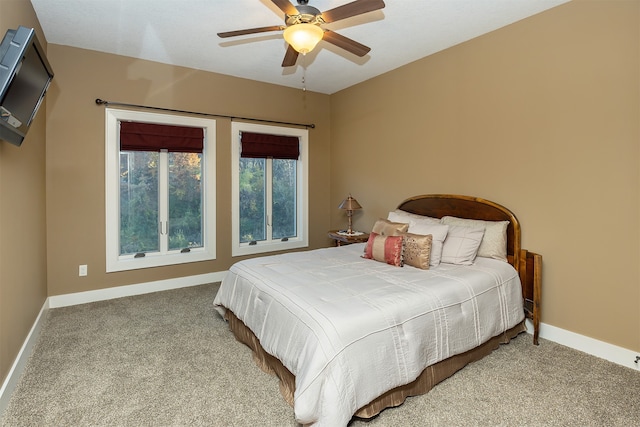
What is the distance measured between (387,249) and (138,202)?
300cm

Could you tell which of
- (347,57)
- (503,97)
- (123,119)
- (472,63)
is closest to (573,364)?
(503,97)

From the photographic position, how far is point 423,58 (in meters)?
3.86

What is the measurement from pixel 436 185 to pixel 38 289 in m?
4.06

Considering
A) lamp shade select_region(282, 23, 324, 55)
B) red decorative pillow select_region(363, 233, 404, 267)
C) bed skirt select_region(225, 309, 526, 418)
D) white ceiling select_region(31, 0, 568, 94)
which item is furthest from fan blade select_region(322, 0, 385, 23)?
bed skirt select_region(225, 309, 526, 418)

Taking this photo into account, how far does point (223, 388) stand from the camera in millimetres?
2184

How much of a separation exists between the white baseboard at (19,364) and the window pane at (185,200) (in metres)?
1.58

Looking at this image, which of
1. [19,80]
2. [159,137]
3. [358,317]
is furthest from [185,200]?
[358,317]

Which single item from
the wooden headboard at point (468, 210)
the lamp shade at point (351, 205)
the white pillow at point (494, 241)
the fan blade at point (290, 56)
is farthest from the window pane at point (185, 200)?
the white pillow at point (494, 241)

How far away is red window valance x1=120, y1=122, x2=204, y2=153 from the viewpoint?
12.6ft

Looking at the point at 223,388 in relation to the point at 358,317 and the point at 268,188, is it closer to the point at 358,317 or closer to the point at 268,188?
the point at 358,317

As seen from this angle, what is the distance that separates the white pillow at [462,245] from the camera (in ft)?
9.66

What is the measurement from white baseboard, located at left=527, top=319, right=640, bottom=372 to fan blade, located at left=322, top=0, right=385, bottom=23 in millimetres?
2829

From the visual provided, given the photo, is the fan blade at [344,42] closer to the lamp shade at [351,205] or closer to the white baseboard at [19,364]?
the lamp shade at [351,205]

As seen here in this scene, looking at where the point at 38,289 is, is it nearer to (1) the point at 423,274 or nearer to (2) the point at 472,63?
(1) the point at 423,274
